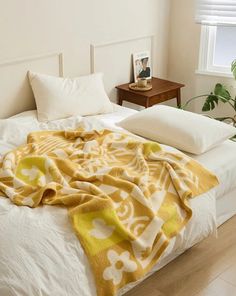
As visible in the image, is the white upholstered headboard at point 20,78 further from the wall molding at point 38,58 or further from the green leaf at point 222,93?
the green leaf at point 222,93

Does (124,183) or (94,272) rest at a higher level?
(124,183)

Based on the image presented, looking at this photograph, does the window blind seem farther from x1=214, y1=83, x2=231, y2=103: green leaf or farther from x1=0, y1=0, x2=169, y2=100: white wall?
x1=214, y1=83, x2=231, y2=103: green leaf

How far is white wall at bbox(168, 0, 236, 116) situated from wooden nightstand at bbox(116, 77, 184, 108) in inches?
10.8

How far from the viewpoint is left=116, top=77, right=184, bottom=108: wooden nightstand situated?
3764mm

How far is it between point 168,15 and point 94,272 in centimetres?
276

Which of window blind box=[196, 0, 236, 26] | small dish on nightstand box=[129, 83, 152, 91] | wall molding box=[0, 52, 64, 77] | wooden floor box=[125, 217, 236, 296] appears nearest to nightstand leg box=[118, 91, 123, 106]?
small dish on nightstand box=[129, 83, 152, 91]

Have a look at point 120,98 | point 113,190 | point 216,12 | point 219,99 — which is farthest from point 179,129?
point 216,12

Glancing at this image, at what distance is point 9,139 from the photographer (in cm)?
286

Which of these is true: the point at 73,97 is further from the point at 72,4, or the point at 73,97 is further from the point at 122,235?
the point at 122,235

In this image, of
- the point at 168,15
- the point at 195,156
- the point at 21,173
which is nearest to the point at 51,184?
the point at 21,173

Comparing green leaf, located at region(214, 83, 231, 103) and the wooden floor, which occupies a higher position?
green leaf, located at region(214, 83, 231, 103)

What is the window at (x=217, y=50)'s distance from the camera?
406cm

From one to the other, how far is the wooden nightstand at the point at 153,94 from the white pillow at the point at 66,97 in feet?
1.17

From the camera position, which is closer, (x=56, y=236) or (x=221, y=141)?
(x=56, y=236)
